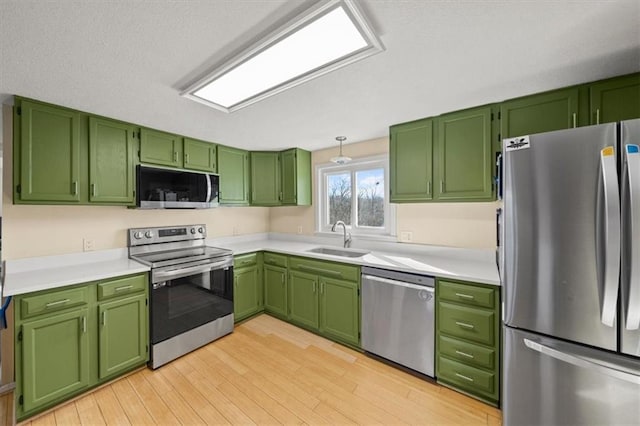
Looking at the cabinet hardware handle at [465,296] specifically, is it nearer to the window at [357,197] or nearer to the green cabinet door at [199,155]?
the window at [357,197]

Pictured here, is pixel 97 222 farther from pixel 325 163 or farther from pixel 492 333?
pixel 492 333

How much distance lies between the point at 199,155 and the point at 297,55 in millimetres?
2097

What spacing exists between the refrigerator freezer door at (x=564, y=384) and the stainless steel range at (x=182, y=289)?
2483 millimetres

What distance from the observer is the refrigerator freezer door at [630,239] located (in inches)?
43.0

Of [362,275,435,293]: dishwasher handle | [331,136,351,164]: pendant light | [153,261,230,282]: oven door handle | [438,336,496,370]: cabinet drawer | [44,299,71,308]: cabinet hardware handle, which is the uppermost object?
[331,136,351,164]: pendant light

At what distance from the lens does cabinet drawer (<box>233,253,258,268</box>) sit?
2945 mm

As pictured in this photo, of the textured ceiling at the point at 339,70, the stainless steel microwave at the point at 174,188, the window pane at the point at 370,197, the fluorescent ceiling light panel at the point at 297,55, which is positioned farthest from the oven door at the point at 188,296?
the window pane at the point at 370,197

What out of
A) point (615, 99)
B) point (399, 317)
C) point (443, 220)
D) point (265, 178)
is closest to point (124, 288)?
point (265, 178)

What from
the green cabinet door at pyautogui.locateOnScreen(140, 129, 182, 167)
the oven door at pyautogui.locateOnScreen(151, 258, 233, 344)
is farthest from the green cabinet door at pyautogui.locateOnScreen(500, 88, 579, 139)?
the green cabinet door at pyautogui.locateOnScreen(140, 129, 182, 167)

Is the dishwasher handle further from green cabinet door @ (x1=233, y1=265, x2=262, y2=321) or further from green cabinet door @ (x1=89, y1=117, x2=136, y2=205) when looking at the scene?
green cabinet door @ (x1=89, y1=117, x2=136, y2=205)

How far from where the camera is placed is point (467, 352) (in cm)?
187

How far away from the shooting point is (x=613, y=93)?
1591mm

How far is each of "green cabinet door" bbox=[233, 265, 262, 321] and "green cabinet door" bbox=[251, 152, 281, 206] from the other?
96cm

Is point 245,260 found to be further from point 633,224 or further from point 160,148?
point 633,224
